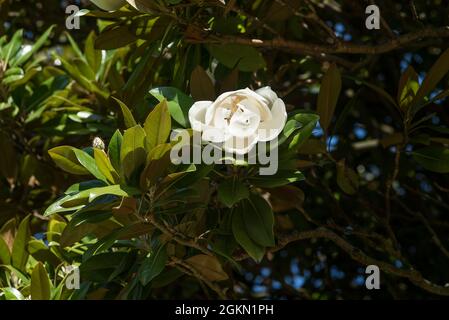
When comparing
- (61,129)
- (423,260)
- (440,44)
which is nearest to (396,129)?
(423,260)

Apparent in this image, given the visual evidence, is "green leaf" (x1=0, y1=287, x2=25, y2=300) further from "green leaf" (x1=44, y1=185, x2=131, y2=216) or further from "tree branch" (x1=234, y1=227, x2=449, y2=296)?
"tree branch" (x1=234, y1=227, x2=449, y2=296)

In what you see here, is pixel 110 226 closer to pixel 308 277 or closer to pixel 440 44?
pixel 440 44

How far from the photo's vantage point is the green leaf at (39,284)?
2293 mm

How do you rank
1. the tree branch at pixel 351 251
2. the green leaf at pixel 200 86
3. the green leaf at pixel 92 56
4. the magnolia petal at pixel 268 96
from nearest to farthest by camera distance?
the magnolia petal at pixel 268 96
the green leaf at pixel 200 86
the tree branch at pixel 351 251
the green leaf at pixel 92 56

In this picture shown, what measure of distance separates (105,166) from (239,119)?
33 centimetres

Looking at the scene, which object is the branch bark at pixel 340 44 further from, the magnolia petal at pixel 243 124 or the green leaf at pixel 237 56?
the magnolia petal at pixel 243 124

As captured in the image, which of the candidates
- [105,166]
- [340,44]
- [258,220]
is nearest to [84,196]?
[105,166]

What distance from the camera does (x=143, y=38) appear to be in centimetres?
247

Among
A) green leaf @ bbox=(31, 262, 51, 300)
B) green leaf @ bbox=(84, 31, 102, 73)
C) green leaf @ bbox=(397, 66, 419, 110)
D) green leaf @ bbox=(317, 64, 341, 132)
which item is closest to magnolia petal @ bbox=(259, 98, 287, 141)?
green leaf @ bbox=(317, 64, 341, 132)

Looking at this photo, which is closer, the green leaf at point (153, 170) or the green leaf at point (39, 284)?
the green leaf at point (153, 170)

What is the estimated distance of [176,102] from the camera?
7.10ft

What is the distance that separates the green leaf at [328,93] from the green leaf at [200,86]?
36cm

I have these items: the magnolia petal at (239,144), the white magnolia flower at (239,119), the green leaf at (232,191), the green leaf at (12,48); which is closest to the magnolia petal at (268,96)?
the white magnolia flower at (239,119)

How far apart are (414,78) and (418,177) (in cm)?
124
